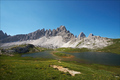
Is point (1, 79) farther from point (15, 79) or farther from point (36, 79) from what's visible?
point (36, 79)

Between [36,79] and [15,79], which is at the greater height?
[15,79]

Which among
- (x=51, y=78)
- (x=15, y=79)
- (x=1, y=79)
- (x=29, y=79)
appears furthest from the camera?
(x=51, y=78)

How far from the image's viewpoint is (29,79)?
12.0m

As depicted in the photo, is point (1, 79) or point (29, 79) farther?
point (29, 79)

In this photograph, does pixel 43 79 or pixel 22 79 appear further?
pixel 43 79

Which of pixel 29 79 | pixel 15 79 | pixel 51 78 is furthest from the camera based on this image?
pixel 51 78

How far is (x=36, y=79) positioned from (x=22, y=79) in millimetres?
2876

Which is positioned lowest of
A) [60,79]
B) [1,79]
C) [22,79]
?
[60,79]

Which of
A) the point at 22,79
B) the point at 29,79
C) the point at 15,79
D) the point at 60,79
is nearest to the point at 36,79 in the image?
the point at 29,79

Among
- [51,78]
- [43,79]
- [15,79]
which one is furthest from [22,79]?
[51,78]

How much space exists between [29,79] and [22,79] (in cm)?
140

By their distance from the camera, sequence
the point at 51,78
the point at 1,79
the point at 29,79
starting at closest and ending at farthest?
the point at 1,79 < the point at 29,79 < the point at 51,78

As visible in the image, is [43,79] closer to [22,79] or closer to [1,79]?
[22,79]

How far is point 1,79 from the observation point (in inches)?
401
